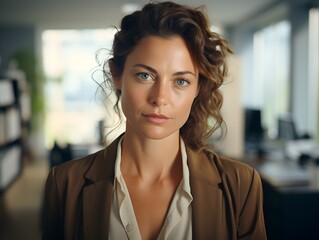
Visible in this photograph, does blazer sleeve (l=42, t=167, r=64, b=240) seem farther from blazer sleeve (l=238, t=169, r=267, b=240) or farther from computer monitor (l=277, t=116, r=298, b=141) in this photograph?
computer monitor (l=277, t=116, r=298, b=141)

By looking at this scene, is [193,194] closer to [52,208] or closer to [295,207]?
[52,208]

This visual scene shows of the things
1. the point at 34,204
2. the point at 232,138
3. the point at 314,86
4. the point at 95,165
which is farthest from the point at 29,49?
the point at 95,165

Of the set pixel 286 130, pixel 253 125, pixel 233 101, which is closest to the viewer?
pixel 233 101

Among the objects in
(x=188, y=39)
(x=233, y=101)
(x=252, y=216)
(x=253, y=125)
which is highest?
(x=188, y=39)

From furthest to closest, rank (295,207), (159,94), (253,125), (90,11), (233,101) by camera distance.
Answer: (253,125)
(233,101)
(295,207)
(90,11)
(159,94)

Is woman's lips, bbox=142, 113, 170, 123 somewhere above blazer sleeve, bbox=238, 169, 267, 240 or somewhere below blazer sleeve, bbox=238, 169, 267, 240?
above

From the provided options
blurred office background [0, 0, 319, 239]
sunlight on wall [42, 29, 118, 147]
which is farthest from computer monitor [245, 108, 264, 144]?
sunlight on wall [42, 29, 118, 147]

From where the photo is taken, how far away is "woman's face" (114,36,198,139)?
0.47 metres

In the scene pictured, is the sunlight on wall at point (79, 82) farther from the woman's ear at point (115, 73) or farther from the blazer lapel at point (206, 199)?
the blazer lapel at point (206, 199)

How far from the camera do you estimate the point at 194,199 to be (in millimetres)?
511

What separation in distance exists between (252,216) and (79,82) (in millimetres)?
315

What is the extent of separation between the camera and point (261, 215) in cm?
52

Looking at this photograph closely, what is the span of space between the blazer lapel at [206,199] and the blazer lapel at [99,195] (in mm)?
112

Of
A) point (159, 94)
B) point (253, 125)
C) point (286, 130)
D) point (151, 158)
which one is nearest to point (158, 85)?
point (159, 94)
